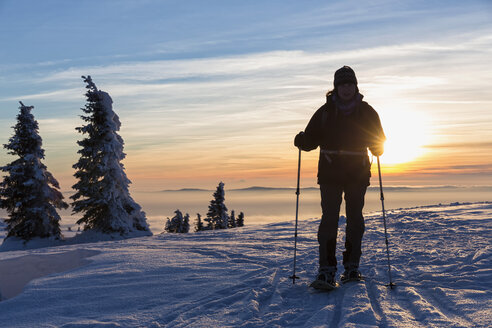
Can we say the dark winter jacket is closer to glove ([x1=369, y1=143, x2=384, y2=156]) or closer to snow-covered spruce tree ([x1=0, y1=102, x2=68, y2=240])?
glove ([x1=369, y1=143, x2=384, y2=156])

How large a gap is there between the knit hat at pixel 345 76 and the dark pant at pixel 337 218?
1.38m

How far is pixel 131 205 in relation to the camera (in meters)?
21.5

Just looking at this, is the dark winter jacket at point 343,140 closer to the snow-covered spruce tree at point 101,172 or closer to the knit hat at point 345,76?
the knit hat at point 345,76

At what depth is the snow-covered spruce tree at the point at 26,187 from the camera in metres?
21.4

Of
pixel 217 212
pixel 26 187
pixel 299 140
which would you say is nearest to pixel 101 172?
A: pixel 26 187

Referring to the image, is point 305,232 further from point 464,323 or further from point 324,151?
point 464,323

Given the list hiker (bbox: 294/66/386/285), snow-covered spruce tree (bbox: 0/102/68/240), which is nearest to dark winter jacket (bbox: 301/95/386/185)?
hiker (bbox: 294/66/386/285)

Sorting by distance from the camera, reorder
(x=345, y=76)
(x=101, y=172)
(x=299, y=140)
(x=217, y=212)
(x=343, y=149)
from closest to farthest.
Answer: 1. (x=345, y=76)
2. (x=343, y=149)
3. (x=299, y=140)
4. (x=101, y=172)
5. (x=217, y=212)

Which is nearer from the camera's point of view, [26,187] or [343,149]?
[343,149]

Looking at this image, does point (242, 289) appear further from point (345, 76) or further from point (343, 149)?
point (345, 76)

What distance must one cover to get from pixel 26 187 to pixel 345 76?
22430mm

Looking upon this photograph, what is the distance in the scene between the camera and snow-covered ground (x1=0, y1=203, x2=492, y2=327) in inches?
136

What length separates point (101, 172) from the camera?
2059 cm

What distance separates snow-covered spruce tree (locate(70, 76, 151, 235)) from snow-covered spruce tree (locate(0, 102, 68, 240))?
2.52 metres
